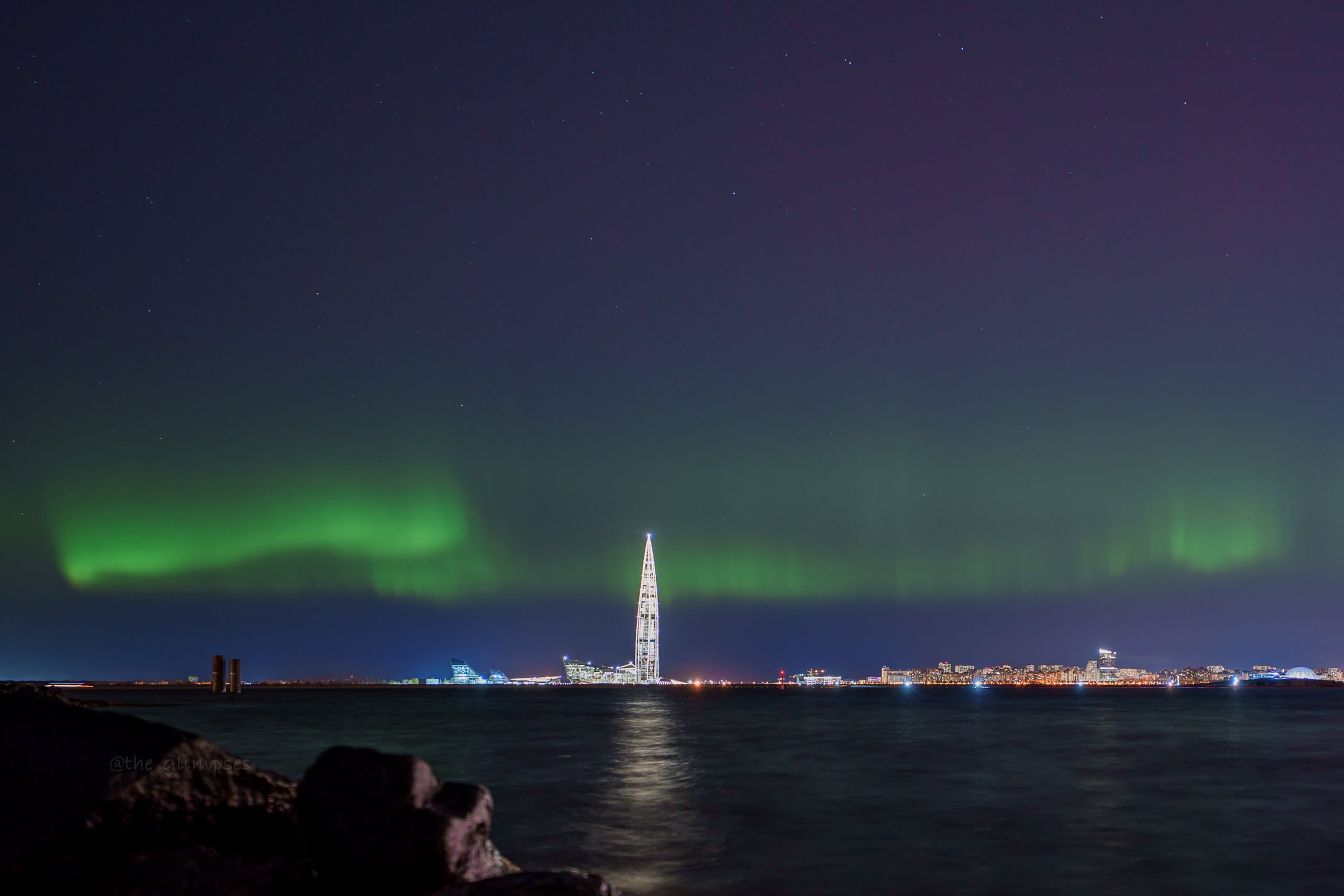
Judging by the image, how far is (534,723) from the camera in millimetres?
71812

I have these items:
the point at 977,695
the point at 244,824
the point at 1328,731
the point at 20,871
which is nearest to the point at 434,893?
the point at 244,824

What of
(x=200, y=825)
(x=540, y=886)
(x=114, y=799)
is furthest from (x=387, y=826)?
(x=114, y=799)

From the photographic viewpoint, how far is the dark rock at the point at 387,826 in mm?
9359

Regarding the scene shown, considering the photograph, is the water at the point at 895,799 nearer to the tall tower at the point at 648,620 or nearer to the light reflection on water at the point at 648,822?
the light reflection on water at the point at 648,822

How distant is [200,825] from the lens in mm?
9938

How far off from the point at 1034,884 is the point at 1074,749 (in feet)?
111

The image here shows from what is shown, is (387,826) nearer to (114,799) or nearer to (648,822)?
(114,799)

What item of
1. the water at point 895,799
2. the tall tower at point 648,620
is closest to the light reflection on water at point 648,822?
the water at point 895,799

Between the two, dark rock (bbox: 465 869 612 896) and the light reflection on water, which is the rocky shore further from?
the light reflection on water

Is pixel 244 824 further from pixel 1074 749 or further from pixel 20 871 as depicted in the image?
A: pixel 1074 749

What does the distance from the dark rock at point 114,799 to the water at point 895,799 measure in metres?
6.83

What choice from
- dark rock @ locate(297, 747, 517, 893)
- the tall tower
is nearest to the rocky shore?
dark rock @ locate(297, 747, 517, 893)

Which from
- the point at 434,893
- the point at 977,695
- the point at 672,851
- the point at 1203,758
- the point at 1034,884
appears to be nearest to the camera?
the point at 434,893

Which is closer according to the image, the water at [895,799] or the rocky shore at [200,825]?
the rocky shore at [200,825]
